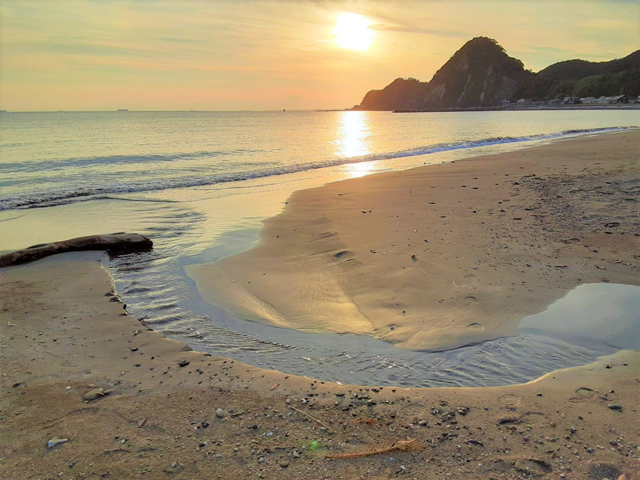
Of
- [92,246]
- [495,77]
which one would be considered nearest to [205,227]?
[92,246]

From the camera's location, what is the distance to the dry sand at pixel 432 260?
4930 mm

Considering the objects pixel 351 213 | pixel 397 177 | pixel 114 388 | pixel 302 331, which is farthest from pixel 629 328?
pixel 397 177

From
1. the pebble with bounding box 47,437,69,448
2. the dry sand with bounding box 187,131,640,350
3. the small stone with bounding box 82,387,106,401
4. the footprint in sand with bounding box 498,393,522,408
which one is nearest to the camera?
the pebble with bounding box 47,437,69,448

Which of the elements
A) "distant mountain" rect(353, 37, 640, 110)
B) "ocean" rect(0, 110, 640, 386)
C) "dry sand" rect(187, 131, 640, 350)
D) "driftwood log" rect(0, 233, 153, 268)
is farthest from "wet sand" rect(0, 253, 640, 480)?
"distant mountain" rect(353, 37, 640, 110)

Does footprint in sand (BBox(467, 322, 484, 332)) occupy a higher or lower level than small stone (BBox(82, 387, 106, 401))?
higher

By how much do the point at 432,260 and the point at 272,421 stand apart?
404cm

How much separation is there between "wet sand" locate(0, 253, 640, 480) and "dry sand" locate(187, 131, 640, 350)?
1.10 meters

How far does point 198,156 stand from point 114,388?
2268 cm

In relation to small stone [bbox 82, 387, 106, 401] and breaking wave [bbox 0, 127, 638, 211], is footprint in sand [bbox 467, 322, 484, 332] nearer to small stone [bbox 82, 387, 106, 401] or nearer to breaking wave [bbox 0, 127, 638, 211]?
small stone [bbox 82, 387, 106, 401]

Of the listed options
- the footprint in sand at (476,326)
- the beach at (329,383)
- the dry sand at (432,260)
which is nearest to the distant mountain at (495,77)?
the dry sand at (432,260)

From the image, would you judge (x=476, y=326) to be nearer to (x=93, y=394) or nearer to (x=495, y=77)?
(x=93, y=394)

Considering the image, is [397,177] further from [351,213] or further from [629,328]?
[629,328]

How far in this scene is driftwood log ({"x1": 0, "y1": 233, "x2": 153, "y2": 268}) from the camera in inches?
275

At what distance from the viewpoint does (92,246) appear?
7.46 metres
